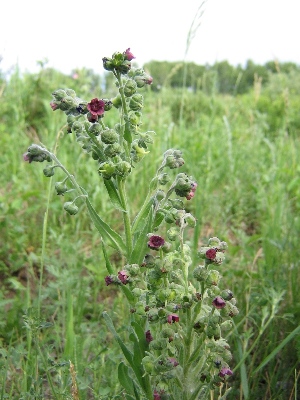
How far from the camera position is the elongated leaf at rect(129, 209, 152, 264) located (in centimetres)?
140

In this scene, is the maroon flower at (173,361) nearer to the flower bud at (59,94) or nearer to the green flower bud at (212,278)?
the green flower bud at (212,278)

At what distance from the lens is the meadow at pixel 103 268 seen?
1705 millimetres

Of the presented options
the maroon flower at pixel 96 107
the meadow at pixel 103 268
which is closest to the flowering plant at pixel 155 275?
the maroon flower at pixel 96 107

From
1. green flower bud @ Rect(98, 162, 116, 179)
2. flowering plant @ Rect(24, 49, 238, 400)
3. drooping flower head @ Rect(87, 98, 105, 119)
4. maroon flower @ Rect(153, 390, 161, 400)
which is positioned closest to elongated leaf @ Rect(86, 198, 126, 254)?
flowering plant @ Rect(24, 49, 238, 400)

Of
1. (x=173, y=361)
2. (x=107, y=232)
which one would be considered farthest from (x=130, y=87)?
(x=173, y=361)

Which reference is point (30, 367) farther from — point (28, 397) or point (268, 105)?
point (268, 105)

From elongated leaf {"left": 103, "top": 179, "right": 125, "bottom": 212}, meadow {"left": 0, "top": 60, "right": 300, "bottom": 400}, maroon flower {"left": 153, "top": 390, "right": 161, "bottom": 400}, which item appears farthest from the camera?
meadow {"left": 0, "top": 60, "right": 300, "bottom": 400}

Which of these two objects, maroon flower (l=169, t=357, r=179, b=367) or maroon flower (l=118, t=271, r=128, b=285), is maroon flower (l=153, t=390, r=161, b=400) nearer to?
maroon flower (l=169, t=357, r=179, b=367)

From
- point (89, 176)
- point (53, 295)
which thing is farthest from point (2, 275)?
point (89, 176)

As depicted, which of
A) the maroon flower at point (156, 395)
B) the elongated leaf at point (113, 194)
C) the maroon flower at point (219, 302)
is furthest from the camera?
the elongated leaf at point (113, 194)

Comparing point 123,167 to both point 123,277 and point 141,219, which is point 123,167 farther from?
point 123,277

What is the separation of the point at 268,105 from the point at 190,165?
6.82m

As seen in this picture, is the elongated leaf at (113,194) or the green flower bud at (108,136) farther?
the elongated leaf at (113,194)

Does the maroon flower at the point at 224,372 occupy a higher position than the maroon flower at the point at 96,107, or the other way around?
the maroon flower at the point at 96,107
